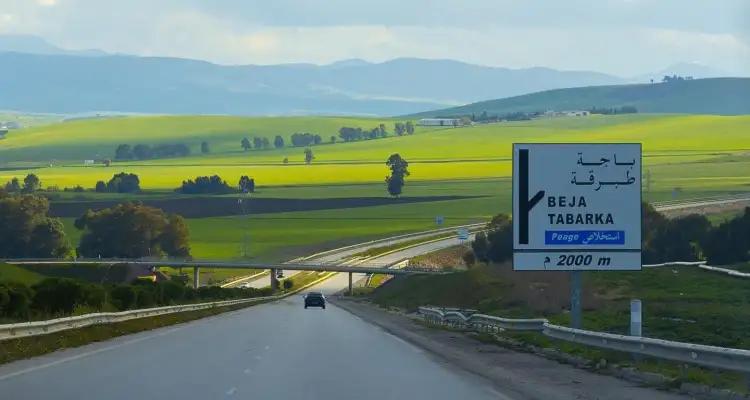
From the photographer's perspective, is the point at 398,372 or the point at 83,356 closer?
the point at 398,372

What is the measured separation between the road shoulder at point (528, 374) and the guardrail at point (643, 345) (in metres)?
0.91

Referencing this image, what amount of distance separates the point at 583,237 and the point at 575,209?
0.78 meters

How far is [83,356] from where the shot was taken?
101 feet

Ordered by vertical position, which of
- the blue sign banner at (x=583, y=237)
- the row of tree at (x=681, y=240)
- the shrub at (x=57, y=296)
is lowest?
the row of tree at (x=681, y=240)

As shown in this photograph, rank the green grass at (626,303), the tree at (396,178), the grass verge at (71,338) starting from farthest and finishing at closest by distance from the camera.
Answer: the tree at (396,178) → the green grass at (626,303) → the grass verge at (71,338)

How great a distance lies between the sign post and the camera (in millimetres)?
37969

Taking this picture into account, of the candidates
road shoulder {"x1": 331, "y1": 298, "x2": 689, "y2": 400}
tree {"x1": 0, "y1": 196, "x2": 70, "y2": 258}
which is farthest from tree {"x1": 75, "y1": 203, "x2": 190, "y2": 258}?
road shoulder {"x1": 331, "y1": 298, "x2": 689, "y2": 400}

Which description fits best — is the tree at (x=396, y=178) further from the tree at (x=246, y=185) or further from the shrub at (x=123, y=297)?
the shrub at (x=123, y=297)

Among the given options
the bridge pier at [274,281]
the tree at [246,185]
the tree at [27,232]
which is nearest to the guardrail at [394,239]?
the bridge pier at [274,281]

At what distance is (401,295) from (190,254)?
2231 inches

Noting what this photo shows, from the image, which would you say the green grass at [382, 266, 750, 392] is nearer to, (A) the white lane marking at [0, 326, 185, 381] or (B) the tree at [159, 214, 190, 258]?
(A) the white lane marking at [0, 326, 185, 381]

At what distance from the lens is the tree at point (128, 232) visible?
6038 inches

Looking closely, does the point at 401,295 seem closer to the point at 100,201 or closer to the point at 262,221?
the point at 262,221

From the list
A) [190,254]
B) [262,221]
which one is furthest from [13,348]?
[262,221]
